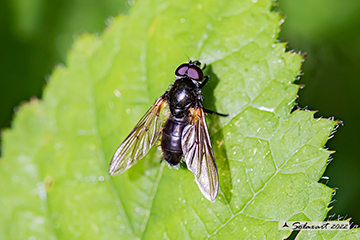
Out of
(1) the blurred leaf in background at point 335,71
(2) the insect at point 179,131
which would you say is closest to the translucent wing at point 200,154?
(2) the insect at point 179,131

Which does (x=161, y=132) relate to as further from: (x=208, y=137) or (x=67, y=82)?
(x=67, y=82)

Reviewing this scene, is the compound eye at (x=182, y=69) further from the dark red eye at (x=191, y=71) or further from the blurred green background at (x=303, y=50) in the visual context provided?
the blurred green background at (x=303, y=50)

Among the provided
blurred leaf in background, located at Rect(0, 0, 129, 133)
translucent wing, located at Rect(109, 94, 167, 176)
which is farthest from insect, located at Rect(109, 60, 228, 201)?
blurred leaf in background, located at Rect(0, 0, 129, 133)

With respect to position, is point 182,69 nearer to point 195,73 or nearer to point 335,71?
point 195,73

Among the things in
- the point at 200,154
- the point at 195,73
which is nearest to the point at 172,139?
the point at 200,154

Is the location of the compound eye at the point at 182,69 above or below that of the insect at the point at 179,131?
above

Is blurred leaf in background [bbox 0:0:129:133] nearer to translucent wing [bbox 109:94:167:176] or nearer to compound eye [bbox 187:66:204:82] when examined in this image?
translucent wing [bbox 109:94:167:176]
